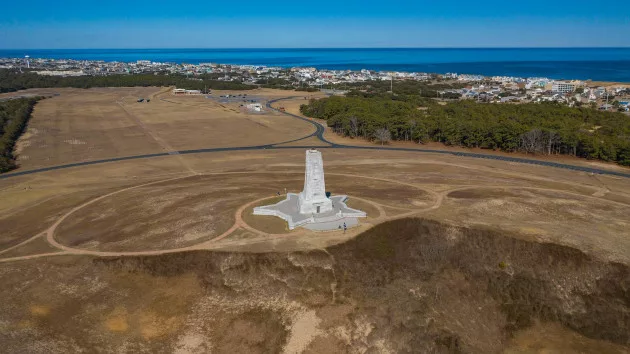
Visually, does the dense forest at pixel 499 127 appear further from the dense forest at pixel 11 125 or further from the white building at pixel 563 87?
the white building at pixel 563 87

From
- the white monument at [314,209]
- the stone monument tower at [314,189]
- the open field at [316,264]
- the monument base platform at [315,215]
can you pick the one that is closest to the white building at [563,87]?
the open field at [316,264]

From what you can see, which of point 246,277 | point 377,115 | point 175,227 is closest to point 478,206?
point 246,277

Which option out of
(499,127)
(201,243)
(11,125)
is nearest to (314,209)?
(201,243)

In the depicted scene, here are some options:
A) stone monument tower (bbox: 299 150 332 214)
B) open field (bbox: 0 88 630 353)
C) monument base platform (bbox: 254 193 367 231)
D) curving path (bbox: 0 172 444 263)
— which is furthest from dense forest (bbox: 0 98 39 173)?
stone monument tower (bbox: 299 150 332 214)

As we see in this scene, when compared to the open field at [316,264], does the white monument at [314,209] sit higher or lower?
higher

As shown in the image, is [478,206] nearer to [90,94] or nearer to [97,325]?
[97,325]

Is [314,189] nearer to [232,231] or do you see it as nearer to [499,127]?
[232,231]
